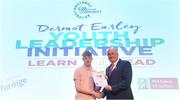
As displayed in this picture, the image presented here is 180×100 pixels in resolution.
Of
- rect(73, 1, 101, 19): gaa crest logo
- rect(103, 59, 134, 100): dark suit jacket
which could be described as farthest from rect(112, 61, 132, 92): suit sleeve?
rect(73, 1, 101, 19): gaa crest logo

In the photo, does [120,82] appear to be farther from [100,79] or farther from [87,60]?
[87,60]

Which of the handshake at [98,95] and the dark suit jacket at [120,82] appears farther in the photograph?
the handshake at [98,95]

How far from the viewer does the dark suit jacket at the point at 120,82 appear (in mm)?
2062

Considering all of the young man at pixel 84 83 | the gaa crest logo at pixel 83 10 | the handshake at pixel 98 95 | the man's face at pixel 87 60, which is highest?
the gaa crest logo at pixel 83 10

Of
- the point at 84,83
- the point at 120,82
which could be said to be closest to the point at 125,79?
the point at 120,82

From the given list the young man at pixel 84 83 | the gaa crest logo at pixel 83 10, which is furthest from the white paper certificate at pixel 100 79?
the gaa crest logo at pixel 83 10

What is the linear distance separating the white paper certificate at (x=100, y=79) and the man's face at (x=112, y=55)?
12cm

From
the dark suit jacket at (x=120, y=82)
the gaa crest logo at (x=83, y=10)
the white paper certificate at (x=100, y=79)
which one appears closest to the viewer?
the dark suit jacket at (x=120, y=82)

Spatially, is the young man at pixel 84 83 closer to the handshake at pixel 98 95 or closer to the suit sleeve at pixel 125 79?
the handshake at pixel 98 95

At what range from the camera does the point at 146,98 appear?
219 centimetres

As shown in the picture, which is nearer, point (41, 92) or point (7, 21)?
point (41, 92)

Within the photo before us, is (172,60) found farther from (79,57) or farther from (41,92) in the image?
(41,92)

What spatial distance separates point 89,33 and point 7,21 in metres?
0.69

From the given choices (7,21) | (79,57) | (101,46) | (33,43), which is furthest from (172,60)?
(7,21)
